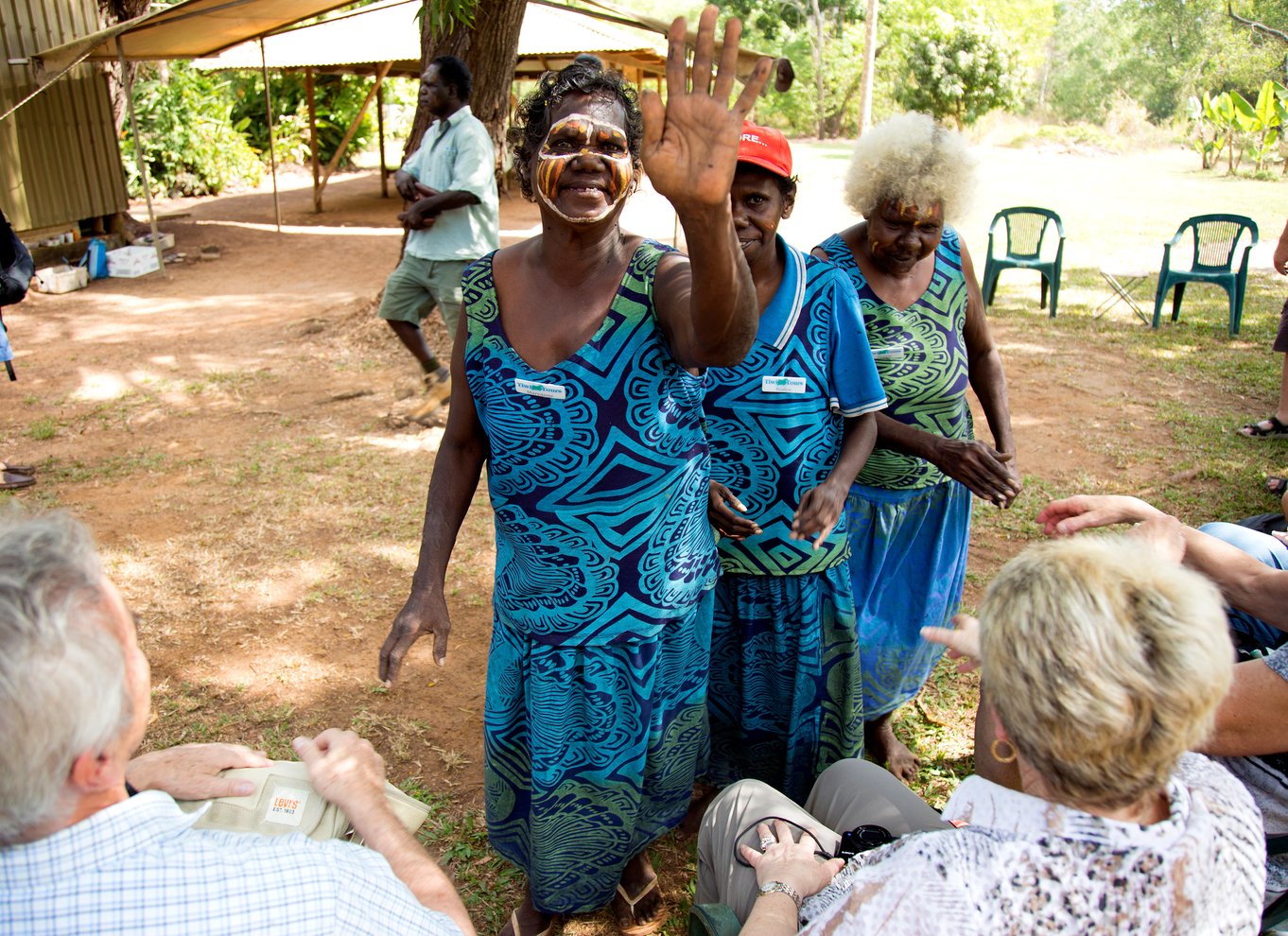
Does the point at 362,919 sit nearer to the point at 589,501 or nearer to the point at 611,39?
the point at 589,501

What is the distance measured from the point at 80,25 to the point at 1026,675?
45.7 feet

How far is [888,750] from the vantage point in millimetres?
3266

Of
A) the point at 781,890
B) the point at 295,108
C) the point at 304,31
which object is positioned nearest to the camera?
the point at 781,890

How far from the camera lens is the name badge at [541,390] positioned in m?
2.04

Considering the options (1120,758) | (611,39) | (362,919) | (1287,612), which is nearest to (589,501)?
(362,919)

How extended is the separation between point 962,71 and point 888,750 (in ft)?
96.7

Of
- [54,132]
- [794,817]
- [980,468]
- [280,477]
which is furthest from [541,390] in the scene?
[54,132]

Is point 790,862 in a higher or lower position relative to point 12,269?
lower

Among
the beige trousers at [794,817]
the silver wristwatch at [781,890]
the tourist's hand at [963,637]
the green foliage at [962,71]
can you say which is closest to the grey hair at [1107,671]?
the tourist's hand at [963,637]

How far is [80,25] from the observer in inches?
470

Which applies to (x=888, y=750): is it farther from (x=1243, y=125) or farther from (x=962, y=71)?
(x=962, y=71)

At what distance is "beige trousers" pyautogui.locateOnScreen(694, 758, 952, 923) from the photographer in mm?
2051

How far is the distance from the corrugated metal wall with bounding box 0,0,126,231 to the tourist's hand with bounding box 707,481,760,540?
1097 centimetres

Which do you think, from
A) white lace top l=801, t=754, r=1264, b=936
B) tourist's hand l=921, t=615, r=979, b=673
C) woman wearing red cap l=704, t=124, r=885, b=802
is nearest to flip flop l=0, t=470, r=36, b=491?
woman wearing red cap l=704, t=124, r=885, b=802
